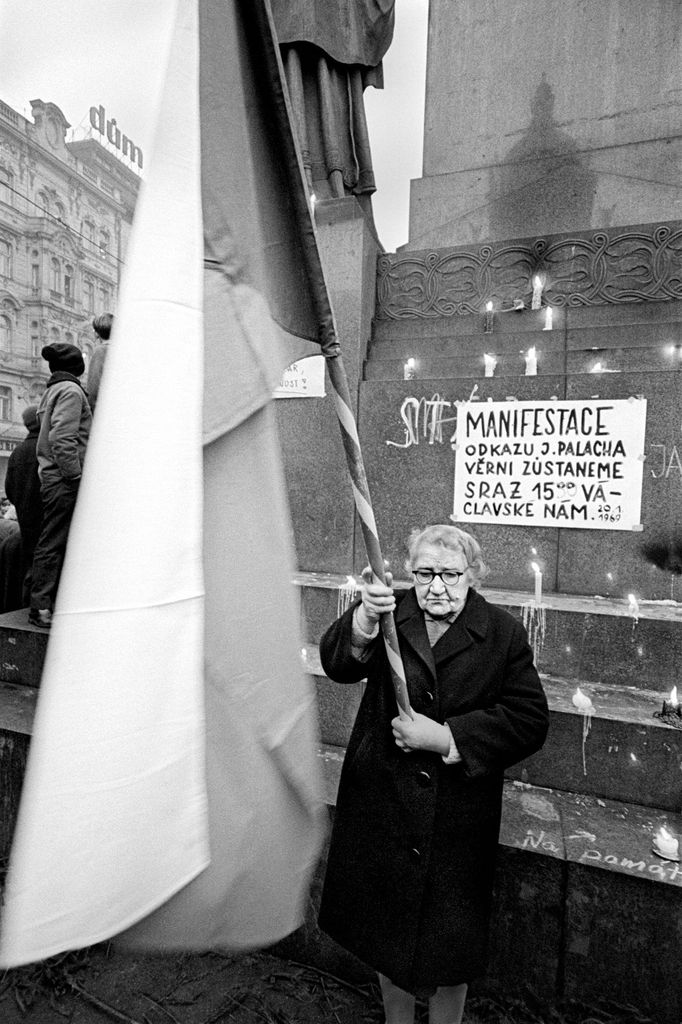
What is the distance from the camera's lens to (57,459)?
454cm

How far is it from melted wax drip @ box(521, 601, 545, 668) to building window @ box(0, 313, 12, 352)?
3319 cm

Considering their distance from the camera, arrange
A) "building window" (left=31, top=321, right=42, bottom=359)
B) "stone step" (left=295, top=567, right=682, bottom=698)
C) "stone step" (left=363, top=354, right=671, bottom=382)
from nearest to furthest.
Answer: "stone step" (left=295, top=567, right=682, bottom=698)
"stone step" (left=363, top=354, right=671, bottom=382)
"building window" (left=31, top=321, right=42, bottom=359)

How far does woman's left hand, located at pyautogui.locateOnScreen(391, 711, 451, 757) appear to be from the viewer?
2045 millimetres

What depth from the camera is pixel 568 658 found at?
358cm

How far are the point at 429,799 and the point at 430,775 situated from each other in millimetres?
74

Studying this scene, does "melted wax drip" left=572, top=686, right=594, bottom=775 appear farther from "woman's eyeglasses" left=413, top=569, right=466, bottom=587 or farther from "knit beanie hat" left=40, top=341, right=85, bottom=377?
"knit beanie hat" left=40, top=341, right=85, bottom=377

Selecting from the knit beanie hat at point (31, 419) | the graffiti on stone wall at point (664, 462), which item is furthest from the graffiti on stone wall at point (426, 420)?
the knit beanie hat at point (31, 419)

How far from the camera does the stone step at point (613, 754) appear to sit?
2.89 meters

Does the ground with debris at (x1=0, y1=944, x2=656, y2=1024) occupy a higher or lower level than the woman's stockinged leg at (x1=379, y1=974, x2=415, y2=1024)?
lower

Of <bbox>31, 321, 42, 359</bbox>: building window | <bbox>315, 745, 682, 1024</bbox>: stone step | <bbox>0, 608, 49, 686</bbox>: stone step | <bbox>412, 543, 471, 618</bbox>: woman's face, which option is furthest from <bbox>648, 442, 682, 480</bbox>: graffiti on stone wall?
<bbox>31, 321, 42, 359</bbox>: building window

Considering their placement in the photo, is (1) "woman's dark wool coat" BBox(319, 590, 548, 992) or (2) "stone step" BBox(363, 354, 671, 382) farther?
(2) "stone step" BBox(363, 354, 671, 382)

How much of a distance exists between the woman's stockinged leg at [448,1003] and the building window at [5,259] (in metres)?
29.5

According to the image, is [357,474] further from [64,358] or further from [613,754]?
[64,358]

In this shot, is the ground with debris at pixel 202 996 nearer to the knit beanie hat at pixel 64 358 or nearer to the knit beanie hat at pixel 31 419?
the knit beanie hat at pixel 64 358
